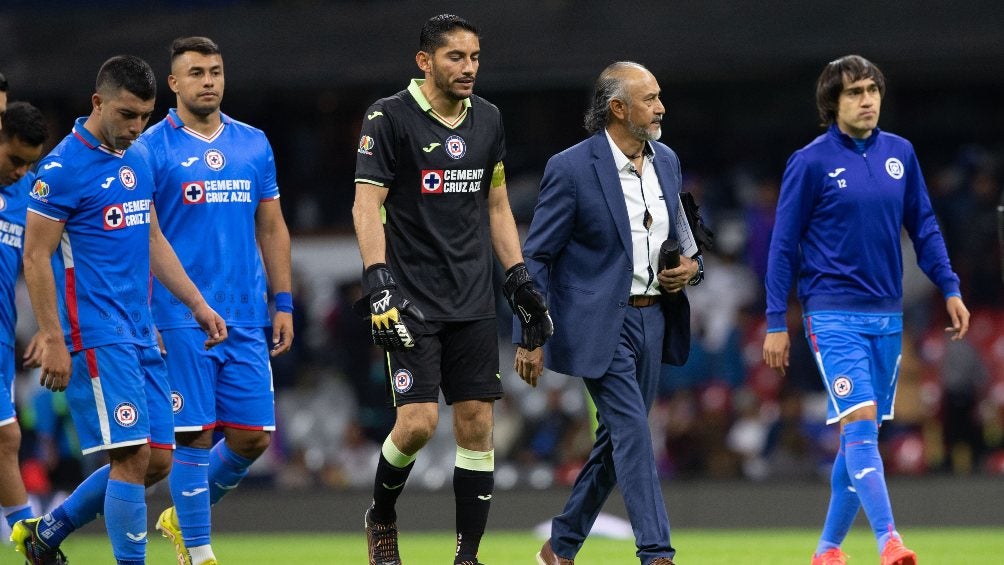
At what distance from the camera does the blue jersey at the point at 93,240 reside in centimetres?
679

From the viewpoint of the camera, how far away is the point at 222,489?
8.09 m

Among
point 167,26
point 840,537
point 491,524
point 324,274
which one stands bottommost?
point 491,524

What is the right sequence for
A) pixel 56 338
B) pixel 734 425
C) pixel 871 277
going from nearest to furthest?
pixel 56 338, pixel 871 277, pixel 734 425

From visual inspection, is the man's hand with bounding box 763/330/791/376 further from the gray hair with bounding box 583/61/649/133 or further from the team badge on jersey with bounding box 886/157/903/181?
the gray hair with bounding box 583/61/649/133

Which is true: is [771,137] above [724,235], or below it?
above

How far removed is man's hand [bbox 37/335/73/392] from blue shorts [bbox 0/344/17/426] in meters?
1.25

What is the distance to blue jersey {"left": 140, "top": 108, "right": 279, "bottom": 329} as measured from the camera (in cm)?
760

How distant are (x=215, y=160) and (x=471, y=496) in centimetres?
214

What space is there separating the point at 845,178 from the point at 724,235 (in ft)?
25.0

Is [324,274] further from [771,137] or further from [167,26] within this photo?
[771,137]

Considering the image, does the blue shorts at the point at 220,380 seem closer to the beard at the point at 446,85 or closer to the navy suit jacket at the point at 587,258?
the navy suit jacket at the point at 587,258

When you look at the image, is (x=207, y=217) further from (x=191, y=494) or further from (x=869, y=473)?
(x=869, y=473)

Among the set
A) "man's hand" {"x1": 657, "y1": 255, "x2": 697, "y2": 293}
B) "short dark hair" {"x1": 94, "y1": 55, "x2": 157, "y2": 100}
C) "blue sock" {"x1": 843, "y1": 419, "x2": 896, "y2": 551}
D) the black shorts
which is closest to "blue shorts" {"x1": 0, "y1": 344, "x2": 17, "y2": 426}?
"short dark hair" {"x1": 94, "y1": 55, "x2": 157, "y2": 100}

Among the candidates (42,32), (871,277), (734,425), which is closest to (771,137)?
(734,425)
